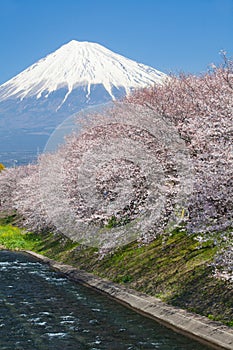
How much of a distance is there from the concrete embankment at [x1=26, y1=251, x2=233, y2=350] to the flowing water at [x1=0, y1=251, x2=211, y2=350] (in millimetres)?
459

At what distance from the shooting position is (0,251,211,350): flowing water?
16.5 meters

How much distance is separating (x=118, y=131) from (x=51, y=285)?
10.3m

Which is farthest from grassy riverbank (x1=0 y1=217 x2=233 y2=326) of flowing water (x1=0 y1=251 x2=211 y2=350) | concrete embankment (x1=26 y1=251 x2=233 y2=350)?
flowing water (x1=0 y1=251 x2=211 y2=350)

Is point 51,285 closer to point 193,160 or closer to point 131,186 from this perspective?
point 131,186

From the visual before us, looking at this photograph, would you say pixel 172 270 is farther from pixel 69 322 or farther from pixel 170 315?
pixel 69 322

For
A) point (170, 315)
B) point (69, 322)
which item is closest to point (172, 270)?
point (170, 315)

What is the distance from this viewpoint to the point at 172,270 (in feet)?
77.6

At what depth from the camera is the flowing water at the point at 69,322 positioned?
16.5 m

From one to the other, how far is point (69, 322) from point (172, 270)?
6.57 m

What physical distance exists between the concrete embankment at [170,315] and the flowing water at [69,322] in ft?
1.51

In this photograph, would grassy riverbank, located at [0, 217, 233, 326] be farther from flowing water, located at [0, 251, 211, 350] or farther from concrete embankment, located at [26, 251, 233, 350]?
flowing water, located at [0, 251, 211, 350]

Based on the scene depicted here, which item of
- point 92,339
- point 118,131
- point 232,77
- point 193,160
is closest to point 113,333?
point 92,339

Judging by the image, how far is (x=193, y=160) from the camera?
2056cm

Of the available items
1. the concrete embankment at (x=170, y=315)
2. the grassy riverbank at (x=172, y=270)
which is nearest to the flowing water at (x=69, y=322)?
the concrete embankment at (x=170, y=315)
